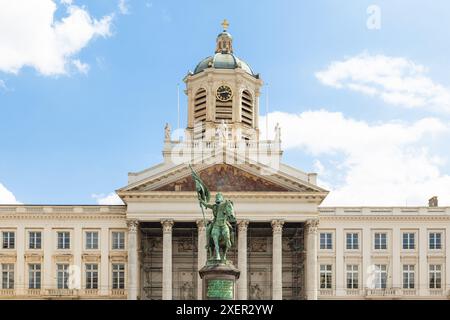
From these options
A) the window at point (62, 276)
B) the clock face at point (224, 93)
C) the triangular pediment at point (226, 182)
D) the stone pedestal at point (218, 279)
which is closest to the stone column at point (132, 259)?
the triangular pediment at point (226, 182)

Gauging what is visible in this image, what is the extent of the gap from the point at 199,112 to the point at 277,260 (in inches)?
892

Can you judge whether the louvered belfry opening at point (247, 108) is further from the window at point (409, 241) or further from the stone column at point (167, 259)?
the window at point (409, 241)

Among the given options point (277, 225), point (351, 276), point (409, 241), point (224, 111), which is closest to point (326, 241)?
point (351, 276)

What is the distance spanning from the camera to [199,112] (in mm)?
100000

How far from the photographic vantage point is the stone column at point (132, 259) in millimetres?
82938

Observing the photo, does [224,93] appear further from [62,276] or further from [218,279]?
[218,279]

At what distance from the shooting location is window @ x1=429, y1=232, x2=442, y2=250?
88250 mm

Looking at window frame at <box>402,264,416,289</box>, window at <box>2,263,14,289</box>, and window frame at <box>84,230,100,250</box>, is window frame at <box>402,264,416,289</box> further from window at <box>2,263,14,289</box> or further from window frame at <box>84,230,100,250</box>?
window at <box>2,263,14,289</box>

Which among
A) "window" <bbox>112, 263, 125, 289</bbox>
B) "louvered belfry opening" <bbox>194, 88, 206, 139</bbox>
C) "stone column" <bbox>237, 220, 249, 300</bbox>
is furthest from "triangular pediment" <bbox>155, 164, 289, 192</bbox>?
"louvered belfry opening" <bbox>194, 88, 206, 139</bbox>

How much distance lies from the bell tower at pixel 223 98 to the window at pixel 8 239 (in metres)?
21.2

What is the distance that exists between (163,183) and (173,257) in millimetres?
8649

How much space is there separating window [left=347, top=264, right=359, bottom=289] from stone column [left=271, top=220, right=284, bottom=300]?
769 centimetres
